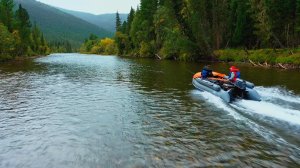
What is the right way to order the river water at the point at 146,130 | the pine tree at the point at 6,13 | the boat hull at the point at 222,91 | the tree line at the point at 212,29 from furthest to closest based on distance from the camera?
the pine tree at the point at 6,13 → the tree line at the point at 212,29 → the boat hull at the point at 222,91 → the river water at the point at 146,130

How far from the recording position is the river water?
33.5ft

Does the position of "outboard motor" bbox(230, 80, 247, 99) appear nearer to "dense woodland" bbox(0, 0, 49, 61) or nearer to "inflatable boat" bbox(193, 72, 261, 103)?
"inflatable boat" bbox(193, 72, 261, 103)

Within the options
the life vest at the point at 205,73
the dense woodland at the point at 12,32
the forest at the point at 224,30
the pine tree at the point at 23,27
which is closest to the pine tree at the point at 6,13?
the dense woodland at the point at 12,32

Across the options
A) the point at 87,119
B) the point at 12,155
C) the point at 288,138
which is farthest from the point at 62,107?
the point at 288,138

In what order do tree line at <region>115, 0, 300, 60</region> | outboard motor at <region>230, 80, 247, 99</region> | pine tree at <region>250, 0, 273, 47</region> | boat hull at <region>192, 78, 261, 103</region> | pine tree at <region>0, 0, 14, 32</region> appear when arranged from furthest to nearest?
pine tree at <region>0, 0, 14, 32</region> < tree line at <region>115, 0, 300, 60</region> < pine tree at <region>250, 0, 273, 47</region> < outboard motor at <region>230, 80, 247, 99</region> < boat hull at <region>192, 78, 261, 103</region>

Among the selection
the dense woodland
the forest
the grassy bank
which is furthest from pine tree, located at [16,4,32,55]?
the grassy bank

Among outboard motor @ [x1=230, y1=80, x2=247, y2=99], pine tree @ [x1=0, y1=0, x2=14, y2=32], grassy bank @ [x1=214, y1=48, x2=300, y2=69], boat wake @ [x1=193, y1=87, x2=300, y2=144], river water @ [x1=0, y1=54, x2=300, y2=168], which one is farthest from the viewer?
pine tree @ [x1=0, y1=0, x2=14, y2=32]

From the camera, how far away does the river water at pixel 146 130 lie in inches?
402

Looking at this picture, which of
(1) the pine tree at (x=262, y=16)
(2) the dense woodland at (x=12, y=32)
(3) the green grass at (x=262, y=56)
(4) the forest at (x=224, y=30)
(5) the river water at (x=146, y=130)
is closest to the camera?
(5) the river water at (x=146, y=130)

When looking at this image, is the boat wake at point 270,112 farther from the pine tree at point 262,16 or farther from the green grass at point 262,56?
the pine tree at point 262,16

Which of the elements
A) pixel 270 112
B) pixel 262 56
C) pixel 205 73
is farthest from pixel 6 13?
pixel 270 112

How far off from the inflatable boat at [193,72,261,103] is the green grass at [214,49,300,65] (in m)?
21.2

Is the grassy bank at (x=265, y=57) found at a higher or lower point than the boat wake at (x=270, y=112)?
higher

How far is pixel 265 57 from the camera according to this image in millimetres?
45625
